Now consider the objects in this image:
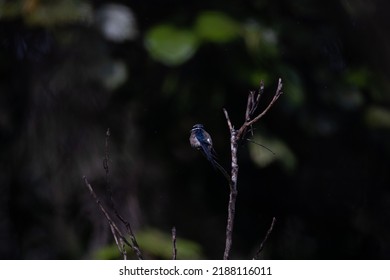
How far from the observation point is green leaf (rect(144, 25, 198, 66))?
4.82 feet

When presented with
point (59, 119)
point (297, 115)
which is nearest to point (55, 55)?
point (59, 119)

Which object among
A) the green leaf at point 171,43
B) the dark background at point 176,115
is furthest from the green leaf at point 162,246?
the green leaf at point 171,43

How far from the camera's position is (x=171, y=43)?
4.84 ft

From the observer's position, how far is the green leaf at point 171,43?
4.82 ft

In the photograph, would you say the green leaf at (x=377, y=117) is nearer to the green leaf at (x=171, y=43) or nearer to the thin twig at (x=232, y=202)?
the green leaf at (x=171, y=43)

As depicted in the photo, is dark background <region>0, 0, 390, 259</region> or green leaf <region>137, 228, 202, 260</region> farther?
dark background <region>0, 0, 390, 259</region>

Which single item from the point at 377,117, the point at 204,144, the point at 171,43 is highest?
the point at 204,144

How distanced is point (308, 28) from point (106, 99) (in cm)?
46

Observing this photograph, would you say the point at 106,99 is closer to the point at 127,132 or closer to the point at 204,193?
the point at 127,132

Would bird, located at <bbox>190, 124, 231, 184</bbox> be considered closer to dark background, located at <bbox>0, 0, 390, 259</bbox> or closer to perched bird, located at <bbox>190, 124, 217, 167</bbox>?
perched bird, located at <bbox>190, 124, 217, 167</bbox>

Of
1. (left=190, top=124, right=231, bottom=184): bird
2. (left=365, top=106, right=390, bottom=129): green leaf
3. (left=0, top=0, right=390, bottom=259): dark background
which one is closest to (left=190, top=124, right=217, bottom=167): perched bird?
(left=190, top=124, right=231, bottom=184): bird

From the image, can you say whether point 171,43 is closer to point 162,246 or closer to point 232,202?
point 162,246

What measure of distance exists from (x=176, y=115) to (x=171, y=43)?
7.3 inches

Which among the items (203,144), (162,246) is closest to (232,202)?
(203,144)
